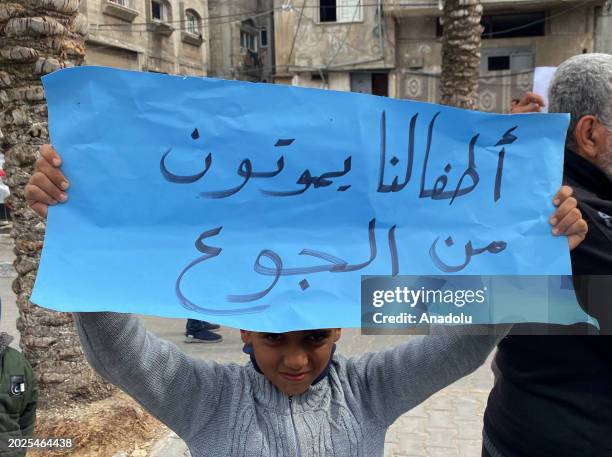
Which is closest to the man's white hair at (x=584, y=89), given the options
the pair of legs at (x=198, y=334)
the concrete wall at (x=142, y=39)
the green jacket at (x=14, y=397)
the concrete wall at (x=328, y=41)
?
the green jacket at (x=14, y=397)

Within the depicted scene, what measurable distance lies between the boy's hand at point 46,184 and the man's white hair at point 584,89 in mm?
1320

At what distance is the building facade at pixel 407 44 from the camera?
19.6 meters

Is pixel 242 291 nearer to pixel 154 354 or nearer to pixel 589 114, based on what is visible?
pixel 154 354

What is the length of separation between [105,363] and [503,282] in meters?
0.95

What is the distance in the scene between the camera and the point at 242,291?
4.33ft

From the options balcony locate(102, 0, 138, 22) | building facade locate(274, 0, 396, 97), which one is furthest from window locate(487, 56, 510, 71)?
balcony locate(102, 0, 138, 22)

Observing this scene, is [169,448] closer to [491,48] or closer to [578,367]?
[578,367]

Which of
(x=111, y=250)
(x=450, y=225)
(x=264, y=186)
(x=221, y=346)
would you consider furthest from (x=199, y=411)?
(x=221, y=346)

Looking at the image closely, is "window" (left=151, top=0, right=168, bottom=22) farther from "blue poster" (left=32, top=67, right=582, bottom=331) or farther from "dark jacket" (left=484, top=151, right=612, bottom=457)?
"dark jacket" (left=484, top=151, right=612, bottom=457)

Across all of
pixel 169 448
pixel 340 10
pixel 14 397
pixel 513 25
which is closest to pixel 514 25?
pixel 513 25

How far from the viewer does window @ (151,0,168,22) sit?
58.7 feet

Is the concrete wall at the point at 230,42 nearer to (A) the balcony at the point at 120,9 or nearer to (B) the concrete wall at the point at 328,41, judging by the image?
(B) the concrete wall at the point at 328,41

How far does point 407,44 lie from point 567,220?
20.1 metres

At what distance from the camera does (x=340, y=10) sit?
20031 mm
